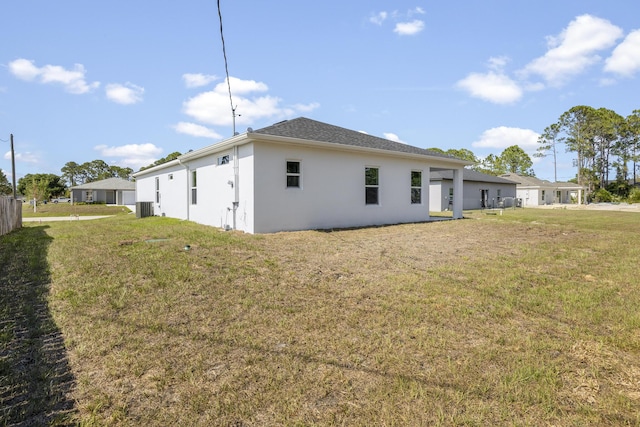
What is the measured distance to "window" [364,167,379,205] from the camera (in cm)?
1260

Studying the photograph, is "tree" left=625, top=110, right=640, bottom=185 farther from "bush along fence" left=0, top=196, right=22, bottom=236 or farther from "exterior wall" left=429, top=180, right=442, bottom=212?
"bush along fence" left=0, top=196, right=22, bottom=236

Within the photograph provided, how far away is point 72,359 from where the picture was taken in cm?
280

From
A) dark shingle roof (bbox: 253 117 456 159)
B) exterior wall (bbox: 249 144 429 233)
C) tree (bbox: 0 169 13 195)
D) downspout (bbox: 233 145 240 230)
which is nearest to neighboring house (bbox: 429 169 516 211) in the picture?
dark shingle roof (bbox: 253 117 456 159)

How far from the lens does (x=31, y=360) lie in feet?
9.14

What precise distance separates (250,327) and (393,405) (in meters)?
1.77

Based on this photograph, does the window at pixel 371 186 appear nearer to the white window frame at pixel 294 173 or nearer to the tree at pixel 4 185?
the white window frame at pixel 294 173

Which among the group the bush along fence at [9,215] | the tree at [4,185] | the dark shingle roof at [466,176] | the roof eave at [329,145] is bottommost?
the bush along fence at [9,215]

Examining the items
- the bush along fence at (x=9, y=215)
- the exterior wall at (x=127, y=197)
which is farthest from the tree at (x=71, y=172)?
the bush along fence at (x=9, y=215)

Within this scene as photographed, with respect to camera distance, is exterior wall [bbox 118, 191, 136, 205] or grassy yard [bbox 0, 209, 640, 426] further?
exterior wall [bbox 118, 191, 136, 205]

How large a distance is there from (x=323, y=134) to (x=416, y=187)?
5.18m

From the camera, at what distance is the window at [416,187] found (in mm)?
14320

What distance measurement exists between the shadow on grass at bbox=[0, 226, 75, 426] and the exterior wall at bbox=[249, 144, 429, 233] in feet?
19.3

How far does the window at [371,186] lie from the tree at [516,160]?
182 ft

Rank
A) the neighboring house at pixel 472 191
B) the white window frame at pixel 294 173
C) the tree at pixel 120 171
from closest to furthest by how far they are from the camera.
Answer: the white window frame at pixel 294 173
the neighboring house at pixel 472 191
the tree at pixel 120 171
